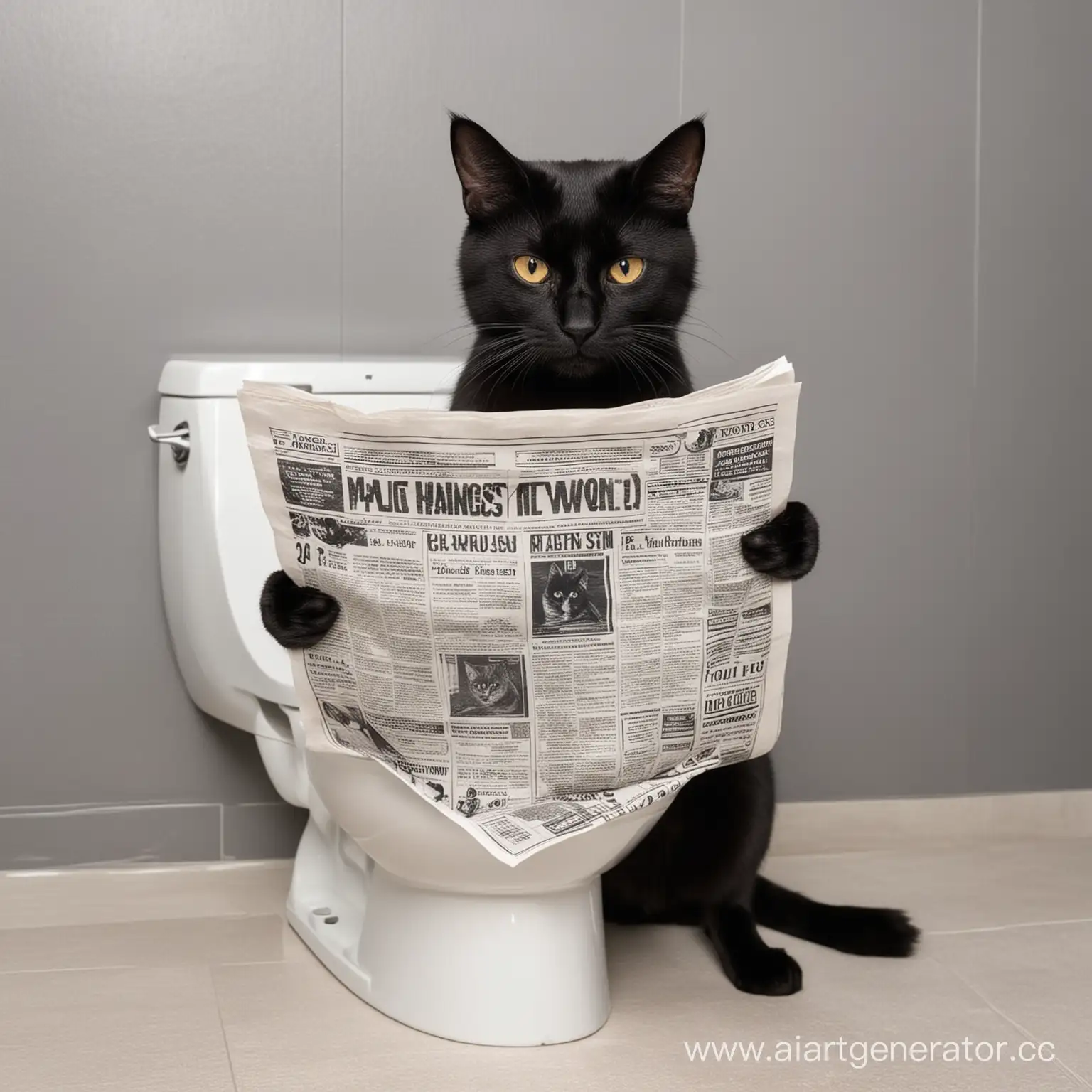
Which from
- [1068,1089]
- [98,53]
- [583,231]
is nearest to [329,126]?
[98,53]

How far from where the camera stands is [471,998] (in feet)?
3.78

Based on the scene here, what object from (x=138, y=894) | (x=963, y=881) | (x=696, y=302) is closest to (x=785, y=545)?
(x=696, y=302)

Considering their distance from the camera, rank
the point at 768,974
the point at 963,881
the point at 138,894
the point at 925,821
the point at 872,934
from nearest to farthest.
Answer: the point at 768,974, the point at 872,934, the point at 138,894, the point at 963,881, the point at 925,821

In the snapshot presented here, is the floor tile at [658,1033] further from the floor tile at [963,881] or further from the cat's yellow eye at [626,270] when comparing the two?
the cat's yellow eye at [626,270]

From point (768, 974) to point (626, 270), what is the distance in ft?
2.32

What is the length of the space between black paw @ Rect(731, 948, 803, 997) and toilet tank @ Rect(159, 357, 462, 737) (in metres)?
0.55

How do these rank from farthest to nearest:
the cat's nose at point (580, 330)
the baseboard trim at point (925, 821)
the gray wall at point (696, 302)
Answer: the baseboard trim at point (925, 821) → the gray wall at point (696, 302) → the cat's nose at point (580, 330)

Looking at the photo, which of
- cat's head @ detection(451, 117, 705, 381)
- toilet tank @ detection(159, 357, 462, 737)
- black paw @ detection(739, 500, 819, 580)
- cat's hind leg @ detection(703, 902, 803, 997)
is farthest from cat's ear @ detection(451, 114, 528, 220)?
cat's hind leg @ detection(703, 902, 803, 997)

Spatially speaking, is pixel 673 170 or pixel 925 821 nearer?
pixel 673 170

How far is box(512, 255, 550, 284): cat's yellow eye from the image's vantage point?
1144 mm

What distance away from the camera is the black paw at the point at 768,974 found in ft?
4.22

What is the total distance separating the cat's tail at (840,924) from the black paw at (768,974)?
0.11 m

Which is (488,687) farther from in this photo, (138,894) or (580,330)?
(138,894)

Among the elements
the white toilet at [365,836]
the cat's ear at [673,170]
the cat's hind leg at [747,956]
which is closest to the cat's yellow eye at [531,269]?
the cat's ear at [673,170]
